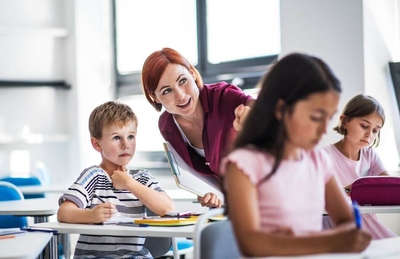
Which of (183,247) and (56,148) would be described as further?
(56,148)

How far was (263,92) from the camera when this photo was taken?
113 cm

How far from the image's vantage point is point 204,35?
5.42 m

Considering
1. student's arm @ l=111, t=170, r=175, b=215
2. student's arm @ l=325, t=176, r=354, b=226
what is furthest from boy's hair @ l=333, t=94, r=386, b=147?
student's arm @ l=325, t=176, r=354, b=226

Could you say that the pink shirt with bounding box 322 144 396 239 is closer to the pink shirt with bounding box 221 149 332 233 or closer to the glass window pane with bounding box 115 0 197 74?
the pink shirt with bounding box 221 149 332 233

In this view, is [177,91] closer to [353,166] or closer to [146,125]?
[353,166]

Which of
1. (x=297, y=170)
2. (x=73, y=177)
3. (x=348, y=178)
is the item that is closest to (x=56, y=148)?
(x=73, y=177)

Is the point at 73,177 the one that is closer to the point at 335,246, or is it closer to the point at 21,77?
the point at 21,77

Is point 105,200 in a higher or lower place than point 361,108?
lower

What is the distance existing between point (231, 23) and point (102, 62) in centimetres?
142

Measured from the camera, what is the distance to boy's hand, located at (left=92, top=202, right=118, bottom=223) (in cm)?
215

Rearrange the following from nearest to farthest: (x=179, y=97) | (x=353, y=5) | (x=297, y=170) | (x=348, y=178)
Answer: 1. (x=297, y=170)
2. (x=179, y=97)
3. (x=348, y=178)
4. (x=353, y=5)

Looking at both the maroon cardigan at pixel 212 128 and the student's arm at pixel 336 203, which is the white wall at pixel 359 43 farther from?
the student's arm at pixel 336 203

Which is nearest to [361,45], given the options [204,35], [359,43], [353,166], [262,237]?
[359,43]

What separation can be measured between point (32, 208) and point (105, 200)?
663 mm
